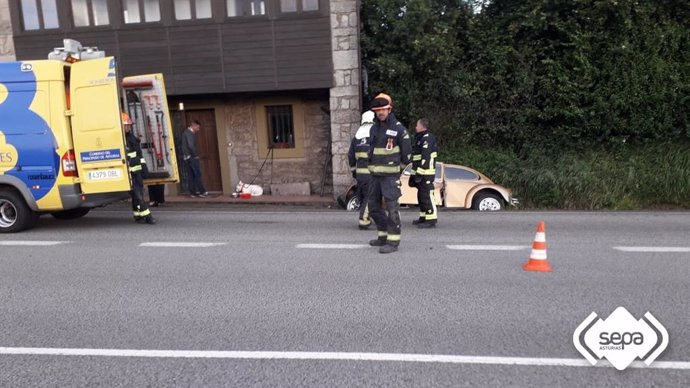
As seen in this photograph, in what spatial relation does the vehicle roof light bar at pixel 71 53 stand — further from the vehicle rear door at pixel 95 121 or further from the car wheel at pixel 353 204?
the car wheel at pixel 353 204

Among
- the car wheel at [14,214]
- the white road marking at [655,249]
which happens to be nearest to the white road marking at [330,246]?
the white road marking at [655,249]

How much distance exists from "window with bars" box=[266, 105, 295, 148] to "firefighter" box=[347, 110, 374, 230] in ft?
20.9

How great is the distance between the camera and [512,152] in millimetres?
12461

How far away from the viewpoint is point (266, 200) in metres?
12.4

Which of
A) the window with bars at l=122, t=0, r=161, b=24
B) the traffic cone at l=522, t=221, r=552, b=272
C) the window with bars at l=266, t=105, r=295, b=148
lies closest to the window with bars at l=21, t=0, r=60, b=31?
the window with bars at l=122, t=0, r=161, b=24

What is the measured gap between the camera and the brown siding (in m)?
12.2

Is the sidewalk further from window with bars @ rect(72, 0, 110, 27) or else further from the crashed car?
window with bars @ rect(72, 0, 110, 27)

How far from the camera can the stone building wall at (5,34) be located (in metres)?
12.8

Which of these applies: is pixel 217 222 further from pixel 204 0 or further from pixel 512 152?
pixel 512 152

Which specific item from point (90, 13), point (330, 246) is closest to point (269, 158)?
point (90, 13)

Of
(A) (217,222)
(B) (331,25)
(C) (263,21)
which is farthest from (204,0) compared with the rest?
(A) (217,222)

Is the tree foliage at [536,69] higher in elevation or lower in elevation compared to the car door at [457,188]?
higher

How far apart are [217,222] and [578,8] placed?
9597mm

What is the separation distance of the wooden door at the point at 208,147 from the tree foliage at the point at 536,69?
4.58m
